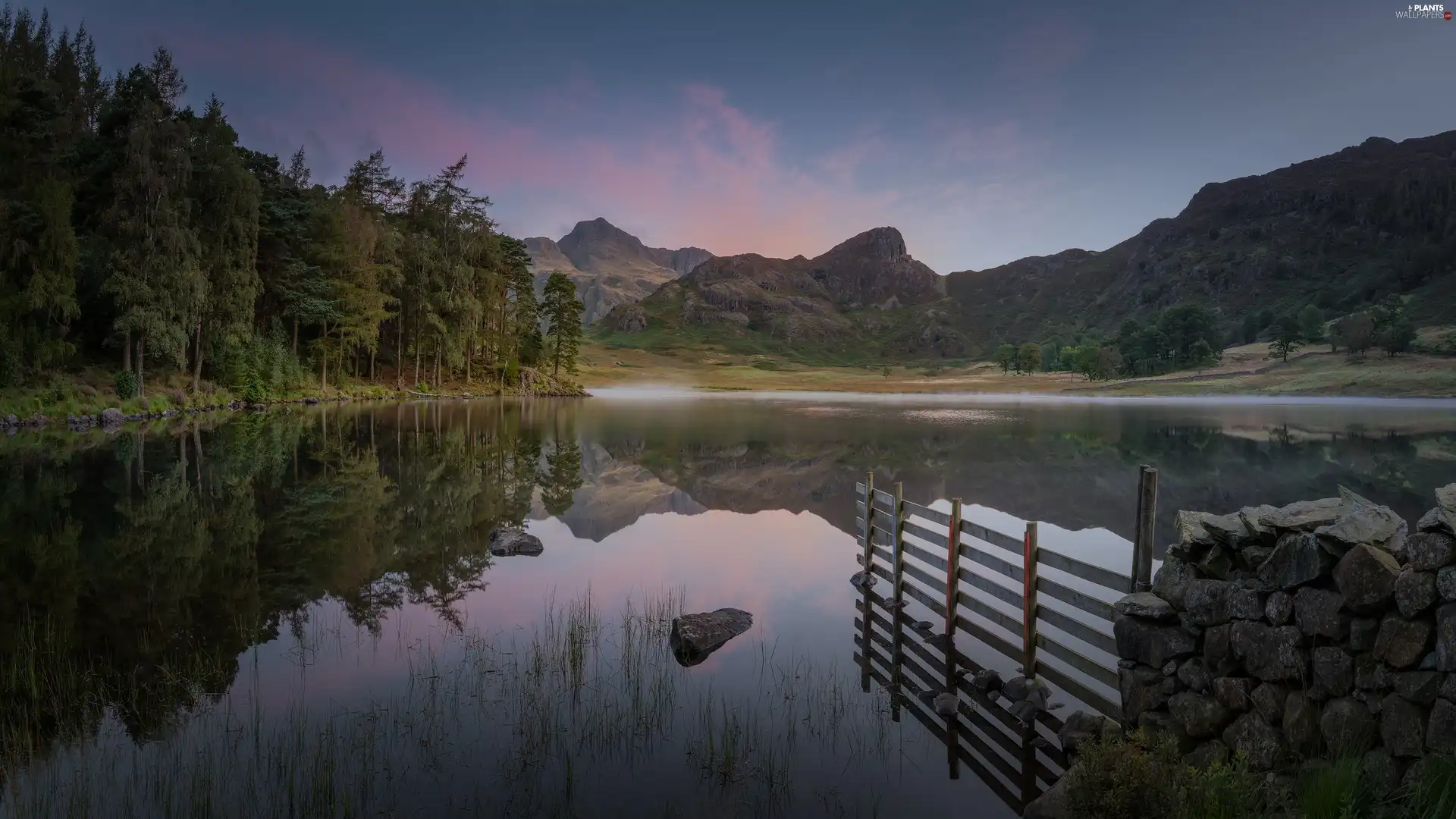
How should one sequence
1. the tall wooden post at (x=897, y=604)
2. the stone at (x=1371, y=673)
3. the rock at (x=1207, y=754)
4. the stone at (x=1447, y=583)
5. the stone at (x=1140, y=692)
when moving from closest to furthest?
the stone at (x=1447, y=583)
the stone at (x=1371, y=673)
the rock at (x=1207, y=754)
the stone at (x=1140, y=692)
the tall wooden post at (x=897, y=604)

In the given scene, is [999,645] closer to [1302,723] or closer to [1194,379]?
[1302,723]

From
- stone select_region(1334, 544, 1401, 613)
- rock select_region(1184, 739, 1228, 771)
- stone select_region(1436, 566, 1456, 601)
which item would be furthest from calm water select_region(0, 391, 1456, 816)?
stone select_region(1436, 566, 1456, 601)

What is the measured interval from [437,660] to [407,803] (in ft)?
11.0

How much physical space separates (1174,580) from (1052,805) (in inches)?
103

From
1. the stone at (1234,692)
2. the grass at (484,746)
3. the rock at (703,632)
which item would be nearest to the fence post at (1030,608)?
the grass at (484,746)

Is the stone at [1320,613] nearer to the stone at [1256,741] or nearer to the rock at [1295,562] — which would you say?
the rock at [1295,562]

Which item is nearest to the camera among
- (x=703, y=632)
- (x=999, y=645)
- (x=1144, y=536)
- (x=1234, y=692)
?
(x=1234, y=692)

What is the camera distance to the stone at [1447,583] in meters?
4.82

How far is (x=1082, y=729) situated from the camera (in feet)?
24.0

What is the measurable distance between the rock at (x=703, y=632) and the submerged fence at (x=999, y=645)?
6.19 feet

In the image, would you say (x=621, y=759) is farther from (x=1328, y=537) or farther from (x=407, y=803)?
(x=1328, y=537)

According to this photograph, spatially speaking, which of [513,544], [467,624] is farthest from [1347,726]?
[513,544]

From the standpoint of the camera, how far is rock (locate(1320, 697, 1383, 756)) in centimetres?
527

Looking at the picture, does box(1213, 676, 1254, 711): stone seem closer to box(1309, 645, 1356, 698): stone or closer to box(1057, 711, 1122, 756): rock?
box(1309, 645, 1356, 698): stone
